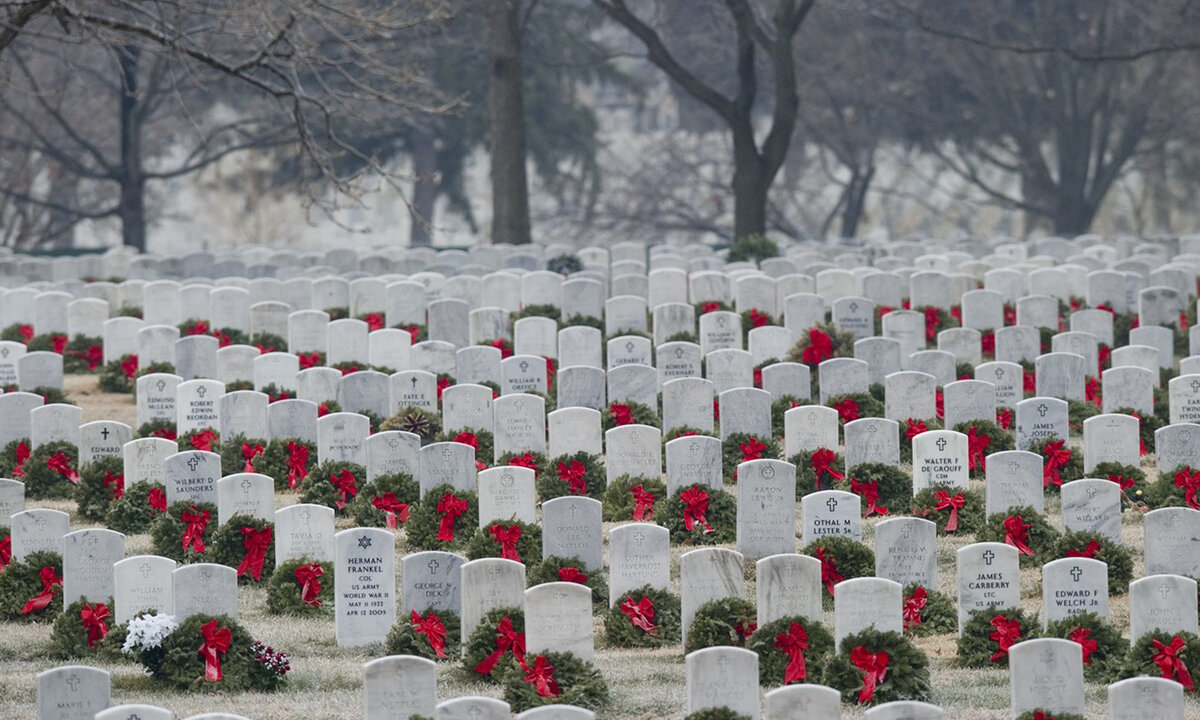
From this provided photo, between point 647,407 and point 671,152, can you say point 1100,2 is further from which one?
point 647,407

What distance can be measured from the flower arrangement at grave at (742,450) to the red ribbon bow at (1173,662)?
4.18 m

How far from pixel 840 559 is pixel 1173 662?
210cm

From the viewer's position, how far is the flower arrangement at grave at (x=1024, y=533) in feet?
34.6

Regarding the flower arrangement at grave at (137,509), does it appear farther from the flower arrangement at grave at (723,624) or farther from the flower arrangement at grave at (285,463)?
the flower arrangement at grave at (723,624)

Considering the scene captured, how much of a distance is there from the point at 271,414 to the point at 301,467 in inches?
23.8

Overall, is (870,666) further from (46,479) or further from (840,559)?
(46,479)

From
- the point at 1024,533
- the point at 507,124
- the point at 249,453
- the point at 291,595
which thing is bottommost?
the point at 291,595

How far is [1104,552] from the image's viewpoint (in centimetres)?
1014

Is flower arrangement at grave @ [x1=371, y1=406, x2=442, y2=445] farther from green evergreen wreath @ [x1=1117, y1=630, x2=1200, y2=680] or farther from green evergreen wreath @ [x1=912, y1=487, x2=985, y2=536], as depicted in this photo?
green evergreen wreath @ [x1=1117, y1=630, x2=1200, y2=680]

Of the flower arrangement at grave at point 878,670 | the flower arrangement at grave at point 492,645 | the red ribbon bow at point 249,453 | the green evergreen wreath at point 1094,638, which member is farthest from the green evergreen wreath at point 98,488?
the green evergreen wreath at point 1094,638

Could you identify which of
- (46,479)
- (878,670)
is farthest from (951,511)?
(46,479)

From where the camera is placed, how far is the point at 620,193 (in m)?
38.4

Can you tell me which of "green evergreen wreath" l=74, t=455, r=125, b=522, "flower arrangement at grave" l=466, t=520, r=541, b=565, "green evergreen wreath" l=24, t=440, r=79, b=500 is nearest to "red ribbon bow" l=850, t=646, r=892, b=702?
"flower arrangement at grave" l=466, t=520, r=541, b=565

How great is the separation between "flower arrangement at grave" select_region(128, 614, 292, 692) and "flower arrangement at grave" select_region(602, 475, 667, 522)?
10.8ft
